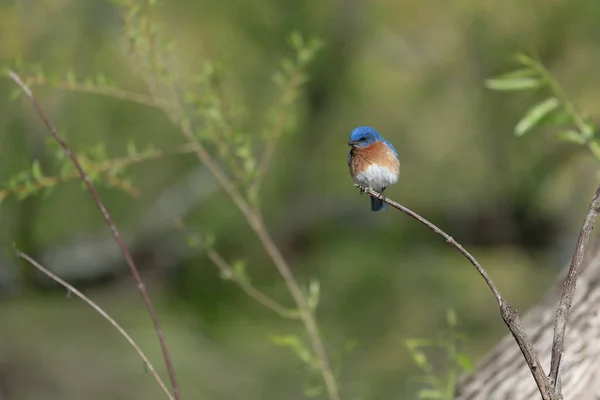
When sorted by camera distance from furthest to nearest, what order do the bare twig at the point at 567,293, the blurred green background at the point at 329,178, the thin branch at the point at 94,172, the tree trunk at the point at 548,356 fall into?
1. the blurred green background at the point at 329,178
2. the thin branch at the point at 94,172
3. the tree trunk at the point at 548,356
4. the bare twig at the point at 567,293

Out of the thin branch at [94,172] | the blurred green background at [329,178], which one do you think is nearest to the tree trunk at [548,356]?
the thin branch at [94,172]

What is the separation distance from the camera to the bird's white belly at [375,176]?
3.63ft

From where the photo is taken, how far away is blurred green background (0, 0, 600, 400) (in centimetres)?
504

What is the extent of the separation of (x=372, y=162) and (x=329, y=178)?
4505 millimetres

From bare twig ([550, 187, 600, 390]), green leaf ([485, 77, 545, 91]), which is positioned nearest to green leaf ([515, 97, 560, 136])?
green leaf ([485, 77, 545, 91])

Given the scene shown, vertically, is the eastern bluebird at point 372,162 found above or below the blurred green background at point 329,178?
below

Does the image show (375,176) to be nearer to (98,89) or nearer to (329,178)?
(98,89)

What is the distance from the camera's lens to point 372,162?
44.3 inches

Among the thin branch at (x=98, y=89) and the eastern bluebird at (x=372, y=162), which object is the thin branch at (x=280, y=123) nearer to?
the thin branch at (x=98, y=89)

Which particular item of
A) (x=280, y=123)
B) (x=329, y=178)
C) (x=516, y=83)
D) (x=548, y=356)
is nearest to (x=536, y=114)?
(x=516, y=83)

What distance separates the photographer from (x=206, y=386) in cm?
418

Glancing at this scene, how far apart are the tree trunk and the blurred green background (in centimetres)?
323

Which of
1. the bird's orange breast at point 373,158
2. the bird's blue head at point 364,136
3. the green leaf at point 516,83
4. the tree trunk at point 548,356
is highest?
the green leaf at point 516,83

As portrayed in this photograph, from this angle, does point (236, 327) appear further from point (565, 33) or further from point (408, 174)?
point (565, 33)
